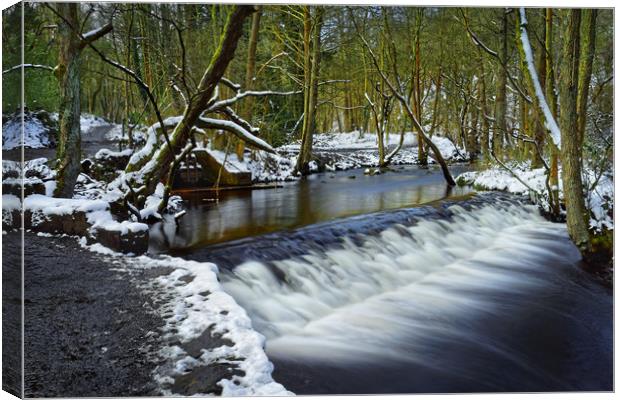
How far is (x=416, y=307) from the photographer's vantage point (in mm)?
3256

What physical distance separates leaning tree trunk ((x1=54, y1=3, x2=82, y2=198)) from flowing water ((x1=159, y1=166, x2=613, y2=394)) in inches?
35.1

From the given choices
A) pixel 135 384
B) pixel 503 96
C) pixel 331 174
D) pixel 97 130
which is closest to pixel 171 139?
pixel 97 130

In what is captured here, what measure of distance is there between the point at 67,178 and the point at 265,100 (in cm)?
148

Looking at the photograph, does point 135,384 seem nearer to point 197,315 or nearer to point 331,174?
point 197,315

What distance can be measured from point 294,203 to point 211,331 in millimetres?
2751

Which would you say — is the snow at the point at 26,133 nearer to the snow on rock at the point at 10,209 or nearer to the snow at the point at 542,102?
the snow on rock at the point at 10,209

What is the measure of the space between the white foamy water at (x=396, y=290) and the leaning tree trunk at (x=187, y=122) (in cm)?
124

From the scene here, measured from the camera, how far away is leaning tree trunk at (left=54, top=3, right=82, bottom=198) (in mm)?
2992

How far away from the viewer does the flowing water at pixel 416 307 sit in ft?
8.42

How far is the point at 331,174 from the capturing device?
529cm

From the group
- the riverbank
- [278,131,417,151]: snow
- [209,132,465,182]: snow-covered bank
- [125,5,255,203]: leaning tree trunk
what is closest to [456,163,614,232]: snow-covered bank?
[209,132,465,182]: snow-covered bank

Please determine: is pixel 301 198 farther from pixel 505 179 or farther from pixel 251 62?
pixel 505 179

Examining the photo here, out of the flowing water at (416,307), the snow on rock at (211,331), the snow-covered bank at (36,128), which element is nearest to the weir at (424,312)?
the flowing water at (416,307)

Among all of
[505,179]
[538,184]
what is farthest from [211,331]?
[505,179]
